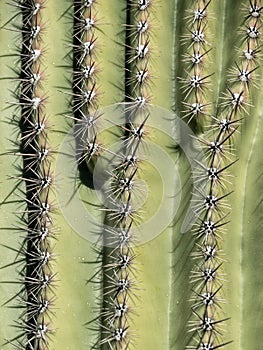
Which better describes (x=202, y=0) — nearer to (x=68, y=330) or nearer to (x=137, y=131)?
(x=137, y=131)

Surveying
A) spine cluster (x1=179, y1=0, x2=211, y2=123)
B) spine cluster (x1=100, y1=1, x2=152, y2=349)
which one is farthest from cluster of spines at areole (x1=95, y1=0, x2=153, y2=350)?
spine cluster (x1=179, y1=0, x2=211, y2=123)

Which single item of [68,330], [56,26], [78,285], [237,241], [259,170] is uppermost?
[56,26]

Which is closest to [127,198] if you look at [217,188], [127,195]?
[127,195]

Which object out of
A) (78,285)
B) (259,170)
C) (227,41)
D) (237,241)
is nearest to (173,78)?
(227,41)

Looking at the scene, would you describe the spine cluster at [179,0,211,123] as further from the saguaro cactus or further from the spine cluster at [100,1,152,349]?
the spine cluster at [100,1,152,349]

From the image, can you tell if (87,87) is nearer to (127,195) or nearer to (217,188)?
(127,195)

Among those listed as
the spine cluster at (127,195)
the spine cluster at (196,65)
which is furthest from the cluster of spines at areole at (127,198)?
the spine cluster at (196,65)

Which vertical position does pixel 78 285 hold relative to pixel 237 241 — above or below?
below
